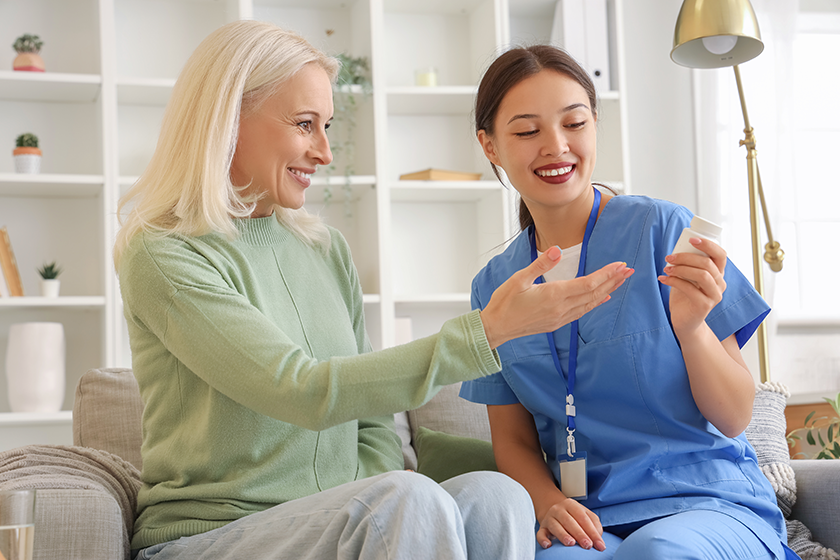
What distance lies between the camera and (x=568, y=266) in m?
1.46

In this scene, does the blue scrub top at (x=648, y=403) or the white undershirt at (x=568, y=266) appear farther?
the white undershirt at (x=568, y=266)

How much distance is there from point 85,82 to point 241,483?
223 centimetres

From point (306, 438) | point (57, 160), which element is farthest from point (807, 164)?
point (57, 160)

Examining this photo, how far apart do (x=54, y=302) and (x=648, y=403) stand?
7.54ft

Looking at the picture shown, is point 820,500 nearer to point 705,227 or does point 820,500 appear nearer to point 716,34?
point 705,227

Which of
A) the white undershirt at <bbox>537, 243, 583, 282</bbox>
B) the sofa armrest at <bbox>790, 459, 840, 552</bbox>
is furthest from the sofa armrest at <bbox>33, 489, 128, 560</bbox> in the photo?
the sofa armrest at <bbox>790, 459, 840, 552</bbox>

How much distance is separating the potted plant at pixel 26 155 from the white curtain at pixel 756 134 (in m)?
2.66

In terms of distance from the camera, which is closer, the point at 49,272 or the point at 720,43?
the point at 720,43

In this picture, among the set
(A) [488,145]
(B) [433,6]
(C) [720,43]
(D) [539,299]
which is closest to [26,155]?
(B) [433,6]

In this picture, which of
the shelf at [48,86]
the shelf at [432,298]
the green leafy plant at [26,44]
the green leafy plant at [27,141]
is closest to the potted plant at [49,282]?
the green leafy plant at [27,141]

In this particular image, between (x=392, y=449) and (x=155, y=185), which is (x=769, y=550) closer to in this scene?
(x=392, y=449)

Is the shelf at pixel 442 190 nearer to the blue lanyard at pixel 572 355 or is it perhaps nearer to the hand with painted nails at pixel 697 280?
the blue lanyard at pixel 572 355

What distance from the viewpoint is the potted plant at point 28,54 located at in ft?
9.67

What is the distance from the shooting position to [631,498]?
1307 mm
